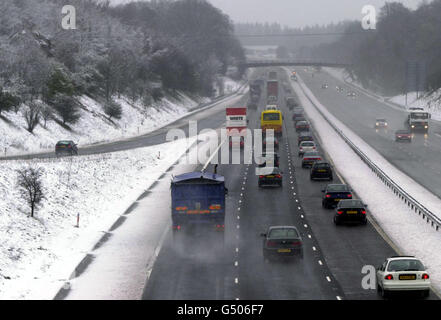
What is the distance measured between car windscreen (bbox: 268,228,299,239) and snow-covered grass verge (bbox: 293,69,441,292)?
4891 millimetres

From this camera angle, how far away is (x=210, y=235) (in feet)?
118

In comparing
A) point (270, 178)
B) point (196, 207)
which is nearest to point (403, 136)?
point (270, 178)

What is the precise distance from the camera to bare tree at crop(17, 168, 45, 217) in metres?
40.7

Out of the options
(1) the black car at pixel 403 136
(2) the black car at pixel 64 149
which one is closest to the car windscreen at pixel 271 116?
(1) the black car at pixel 403 136

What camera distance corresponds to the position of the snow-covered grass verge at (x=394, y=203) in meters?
34.5

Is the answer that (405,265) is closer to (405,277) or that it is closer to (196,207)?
(405,277)

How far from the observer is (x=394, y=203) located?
47.2 meters

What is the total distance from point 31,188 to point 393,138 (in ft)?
188

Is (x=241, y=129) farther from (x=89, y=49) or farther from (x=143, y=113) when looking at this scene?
(x=89, y=49)

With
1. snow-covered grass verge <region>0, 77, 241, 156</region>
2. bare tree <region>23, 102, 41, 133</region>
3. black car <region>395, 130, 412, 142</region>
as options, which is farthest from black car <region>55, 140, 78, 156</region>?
black car <region>395, 130, 412, 142</region>

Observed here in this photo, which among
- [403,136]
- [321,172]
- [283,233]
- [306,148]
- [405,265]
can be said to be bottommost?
[321,172]

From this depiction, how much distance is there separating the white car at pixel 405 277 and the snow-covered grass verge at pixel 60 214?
10.9 meters

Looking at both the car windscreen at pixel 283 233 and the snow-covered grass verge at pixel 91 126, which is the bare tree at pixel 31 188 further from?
the snow-covered grass verge at pixel 91 126

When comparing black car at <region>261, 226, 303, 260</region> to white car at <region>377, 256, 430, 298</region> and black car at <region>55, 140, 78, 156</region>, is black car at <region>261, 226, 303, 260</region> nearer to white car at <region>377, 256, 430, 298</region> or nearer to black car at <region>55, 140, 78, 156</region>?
white car at <region>377, 256, 430, 298</region>
